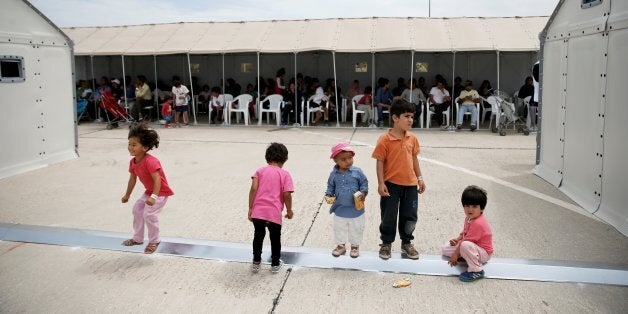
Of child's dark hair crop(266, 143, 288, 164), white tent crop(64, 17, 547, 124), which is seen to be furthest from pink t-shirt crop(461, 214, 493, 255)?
white tent crop(64, 17, 547, 124)

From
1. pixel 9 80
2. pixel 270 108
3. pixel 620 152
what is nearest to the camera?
pixel 620 152

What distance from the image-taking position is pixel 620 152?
5.46 meters

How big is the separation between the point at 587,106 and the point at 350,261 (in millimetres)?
3809

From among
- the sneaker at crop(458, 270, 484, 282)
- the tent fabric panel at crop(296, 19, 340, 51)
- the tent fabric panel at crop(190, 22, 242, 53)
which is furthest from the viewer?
the tent fabric panel at crop(190, 22, 242, 53)

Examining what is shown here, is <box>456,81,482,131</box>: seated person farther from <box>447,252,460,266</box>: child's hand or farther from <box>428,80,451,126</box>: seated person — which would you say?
<box>447,252,460,266</box>: child's hand

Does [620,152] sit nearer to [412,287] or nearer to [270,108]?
[412,287]

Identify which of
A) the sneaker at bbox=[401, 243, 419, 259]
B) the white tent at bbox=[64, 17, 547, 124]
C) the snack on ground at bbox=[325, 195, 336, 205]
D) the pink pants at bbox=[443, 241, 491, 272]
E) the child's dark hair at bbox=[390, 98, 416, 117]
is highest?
the white tent at bbox=[64, 17, 547, 124]

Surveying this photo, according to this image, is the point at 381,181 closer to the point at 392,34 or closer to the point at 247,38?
the point at 392,34

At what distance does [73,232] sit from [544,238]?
4.61 metres

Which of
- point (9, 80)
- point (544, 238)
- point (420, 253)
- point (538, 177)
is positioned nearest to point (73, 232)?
point (420, 253)

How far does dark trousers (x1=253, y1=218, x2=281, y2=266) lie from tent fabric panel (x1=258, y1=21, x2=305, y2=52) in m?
11.0

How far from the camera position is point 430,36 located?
14.8 metres

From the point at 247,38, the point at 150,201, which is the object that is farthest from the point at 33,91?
the point at 247,38

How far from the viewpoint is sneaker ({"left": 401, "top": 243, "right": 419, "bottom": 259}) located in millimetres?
4543
